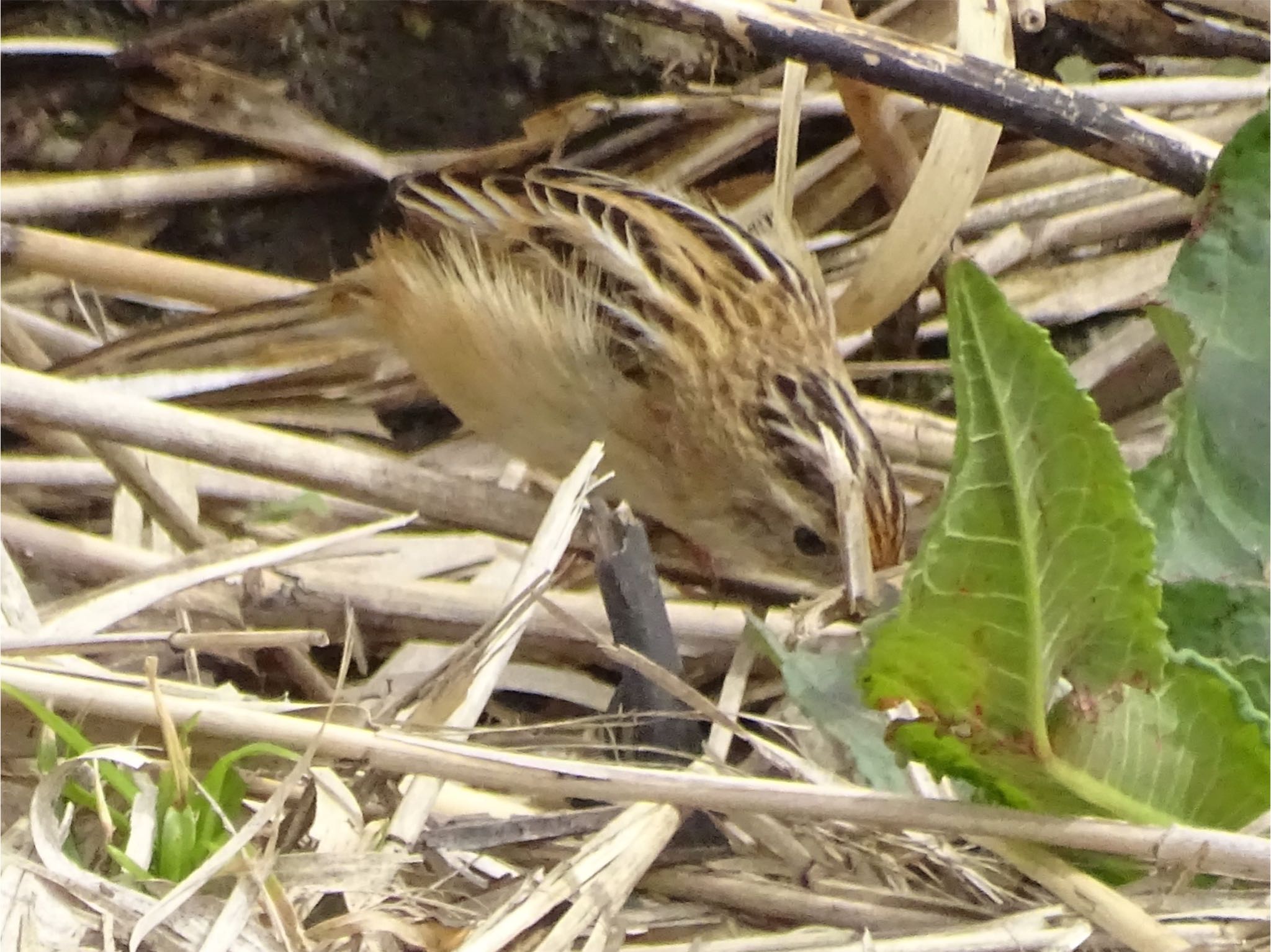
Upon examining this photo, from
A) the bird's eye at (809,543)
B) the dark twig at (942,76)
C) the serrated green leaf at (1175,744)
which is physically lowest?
the bird's eye at (809,543)

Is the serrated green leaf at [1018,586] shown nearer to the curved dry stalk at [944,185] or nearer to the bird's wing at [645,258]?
the curved dry stalk at [944,185]

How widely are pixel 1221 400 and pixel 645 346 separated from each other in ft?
2.71

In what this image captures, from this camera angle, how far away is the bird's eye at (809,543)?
61.4 inches

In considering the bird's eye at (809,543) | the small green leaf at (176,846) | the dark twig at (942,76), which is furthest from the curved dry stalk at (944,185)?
the small green leaf at (176,846)

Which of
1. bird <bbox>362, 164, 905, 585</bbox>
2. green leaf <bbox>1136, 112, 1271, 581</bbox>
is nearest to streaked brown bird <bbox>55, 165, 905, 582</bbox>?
bird <bbox>362, 164, 905, 585</bbox>

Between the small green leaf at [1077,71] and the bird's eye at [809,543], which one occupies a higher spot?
the small green leaf at [1077,71]

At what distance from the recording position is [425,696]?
109cm

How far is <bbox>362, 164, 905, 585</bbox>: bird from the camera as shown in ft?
5.37

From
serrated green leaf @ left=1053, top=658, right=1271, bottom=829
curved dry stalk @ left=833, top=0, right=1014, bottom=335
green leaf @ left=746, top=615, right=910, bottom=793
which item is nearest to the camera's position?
serrated green leaf @ left=1053, top=658, right=1271, bottom=829

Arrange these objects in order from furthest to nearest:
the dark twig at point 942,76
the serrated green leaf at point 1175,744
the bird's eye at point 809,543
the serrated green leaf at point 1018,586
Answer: the bird's eye at point 809,543
the dark twig at point 942,76
the serrated green leaf at point 1175,744
the serrated green leaf at point 1018,586

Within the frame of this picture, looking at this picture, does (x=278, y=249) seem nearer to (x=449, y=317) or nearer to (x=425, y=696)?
(x=449, y=317)

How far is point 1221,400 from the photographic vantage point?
969 millimetres

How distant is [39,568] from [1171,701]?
124 cm

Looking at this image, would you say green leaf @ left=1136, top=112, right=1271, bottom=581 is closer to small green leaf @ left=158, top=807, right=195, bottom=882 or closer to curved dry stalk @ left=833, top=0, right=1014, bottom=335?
curved dry stalk @ left=833, top=0, right=1014, bottom=335
